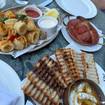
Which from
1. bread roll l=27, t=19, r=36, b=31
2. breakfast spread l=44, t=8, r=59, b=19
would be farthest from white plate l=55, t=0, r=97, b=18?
bread roll l=27, t=19, r=36, b=31

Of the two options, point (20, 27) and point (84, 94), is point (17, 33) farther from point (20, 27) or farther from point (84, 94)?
point (84, 94)

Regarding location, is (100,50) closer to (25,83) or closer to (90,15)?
(90,15)

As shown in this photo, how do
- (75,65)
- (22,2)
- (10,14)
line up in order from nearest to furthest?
1. (75,65)
2. (10,14)
3. (22,2)

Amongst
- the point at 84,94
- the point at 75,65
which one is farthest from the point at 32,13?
the point at 84,94

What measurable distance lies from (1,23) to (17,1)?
19 cm

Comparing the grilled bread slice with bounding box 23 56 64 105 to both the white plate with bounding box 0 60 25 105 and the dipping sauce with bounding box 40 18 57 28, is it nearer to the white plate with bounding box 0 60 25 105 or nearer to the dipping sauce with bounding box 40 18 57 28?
the white plate with bounding box 0 60 25 105

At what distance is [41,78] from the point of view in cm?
80

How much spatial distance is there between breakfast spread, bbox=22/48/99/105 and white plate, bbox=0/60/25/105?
0.10 ft

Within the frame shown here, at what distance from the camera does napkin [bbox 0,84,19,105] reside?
751 mm

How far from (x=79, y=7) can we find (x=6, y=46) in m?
0.38

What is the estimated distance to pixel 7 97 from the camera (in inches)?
30.0

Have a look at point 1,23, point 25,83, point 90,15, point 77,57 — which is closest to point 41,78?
point 25,83

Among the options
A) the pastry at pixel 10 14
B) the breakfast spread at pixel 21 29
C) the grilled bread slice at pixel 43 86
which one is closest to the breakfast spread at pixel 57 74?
the grilled bread slice at pixel 43 86

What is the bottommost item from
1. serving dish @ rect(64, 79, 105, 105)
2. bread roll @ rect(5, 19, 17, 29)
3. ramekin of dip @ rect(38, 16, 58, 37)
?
serving dish @ rect(64, 79, 105, 105)
